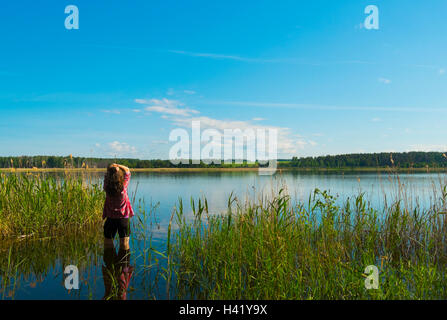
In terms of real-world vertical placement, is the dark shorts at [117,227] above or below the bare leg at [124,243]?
above

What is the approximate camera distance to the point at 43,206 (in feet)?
22.9

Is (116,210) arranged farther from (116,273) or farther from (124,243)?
(116,273)

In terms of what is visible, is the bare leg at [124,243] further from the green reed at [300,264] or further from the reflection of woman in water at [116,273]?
the green reed at [300,264]

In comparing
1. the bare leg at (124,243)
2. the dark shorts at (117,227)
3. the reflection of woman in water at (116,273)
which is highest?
the dark shorts at (117,227)

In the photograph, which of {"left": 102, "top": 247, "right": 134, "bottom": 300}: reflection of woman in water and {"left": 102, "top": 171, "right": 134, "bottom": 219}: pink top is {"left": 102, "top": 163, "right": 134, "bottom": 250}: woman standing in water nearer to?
{"left": 102, "top": 171, "right": 134, "bottom": 219}: pink top

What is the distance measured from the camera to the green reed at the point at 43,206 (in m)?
6.70

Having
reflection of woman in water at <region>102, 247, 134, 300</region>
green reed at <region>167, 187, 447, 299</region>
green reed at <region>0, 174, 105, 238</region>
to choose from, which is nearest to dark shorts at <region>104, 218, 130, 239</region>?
reflection of woman in water at <region>102, 247, 134, 300</region>

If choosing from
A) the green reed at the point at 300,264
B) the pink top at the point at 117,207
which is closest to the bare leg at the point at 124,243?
the pink top at the point at 117,207

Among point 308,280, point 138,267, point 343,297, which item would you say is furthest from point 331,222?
point 138,267

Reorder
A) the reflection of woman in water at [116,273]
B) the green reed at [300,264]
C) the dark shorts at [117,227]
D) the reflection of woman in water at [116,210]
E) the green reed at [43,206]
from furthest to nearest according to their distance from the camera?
1. the green reed at [43,206]
2. the dark shorts at [117,227]
3. the reflection of woman in water at [116,210]
4. the reflection of woman in water at [116,273]
5. the green reed at [300,264]

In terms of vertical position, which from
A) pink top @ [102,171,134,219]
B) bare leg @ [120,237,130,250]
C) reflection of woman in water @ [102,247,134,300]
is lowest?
reflection of woman in water @ [102,247,134,300]

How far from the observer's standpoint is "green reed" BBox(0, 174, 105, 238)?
6.70m
